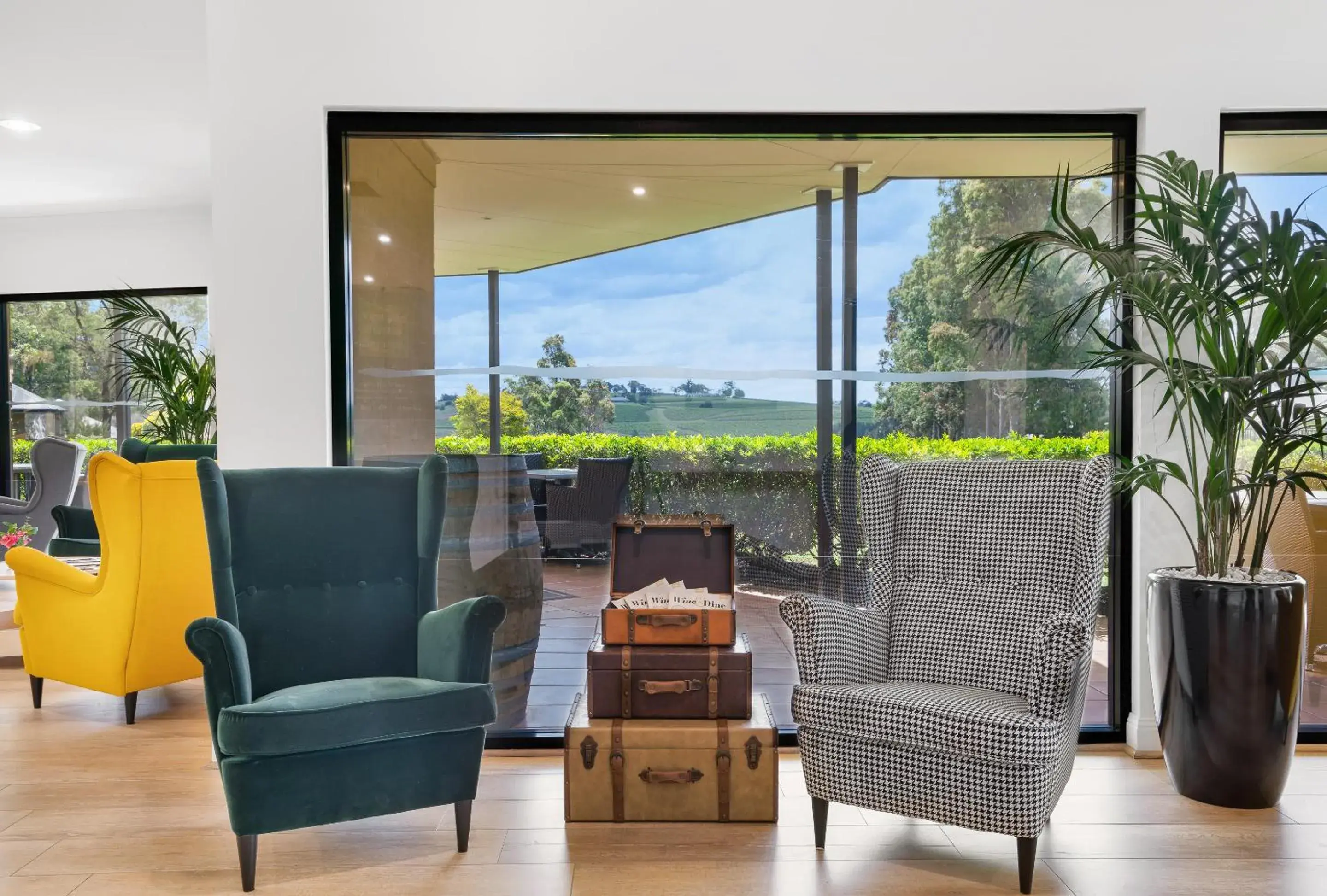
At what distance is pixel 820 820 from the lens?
278cm

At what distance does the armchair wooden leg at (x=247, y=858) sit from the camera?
253 cm

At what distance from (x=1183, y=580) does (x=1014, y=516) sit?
2.00ft

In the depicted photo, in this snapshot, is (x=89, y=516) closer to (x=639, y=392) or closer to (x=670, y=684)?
(x=639, y=392)

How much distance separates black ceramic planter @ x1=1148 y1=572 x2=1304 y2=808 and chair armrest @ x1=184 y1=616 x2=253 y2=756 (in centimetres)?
278

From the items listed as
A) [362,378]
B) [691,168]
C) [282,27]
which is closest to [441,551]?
[362,378]

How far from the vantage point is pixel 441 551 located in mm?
3807

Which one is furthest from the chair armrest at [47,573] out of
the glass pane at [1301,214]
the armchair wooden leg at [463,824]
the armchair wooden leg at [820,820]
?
the glass pane at [1301,214]

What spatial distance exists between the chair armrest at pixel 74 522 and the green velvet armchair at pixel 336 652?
3.90 m

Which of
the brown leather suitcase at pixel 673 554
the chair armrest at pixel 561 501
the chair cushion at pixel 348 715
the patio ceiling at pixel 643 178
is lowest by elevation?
the chair cushion at pixel 348 715

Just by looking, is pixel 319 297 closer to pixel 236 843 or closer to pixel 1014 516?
pixel 236 843

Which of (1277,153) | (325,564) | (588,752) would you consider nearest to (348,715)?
(325,564)

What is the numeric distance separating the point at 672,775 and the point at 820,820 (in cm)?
46

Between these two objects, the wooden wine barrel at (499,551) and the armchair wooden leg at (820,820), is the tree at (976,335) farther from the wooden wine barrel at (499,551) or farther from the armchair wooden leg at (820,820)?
the armchair wooden leg at (820,820)

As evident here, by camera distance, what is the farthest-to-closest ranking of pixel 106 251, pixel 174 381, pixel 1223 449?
pixel 106 251
pixel 174 381
pixel 1223 449
